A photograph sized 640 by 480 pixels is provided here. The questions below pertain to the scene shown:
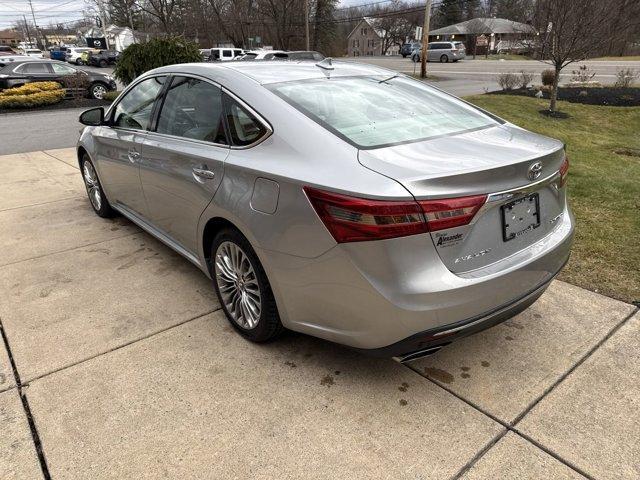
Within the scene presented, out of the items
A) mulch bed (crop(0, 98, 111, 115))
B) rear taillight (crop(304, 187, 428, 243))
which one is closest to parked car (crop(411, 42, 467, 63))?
mulch bed (crop(0, 98, 111, 115))

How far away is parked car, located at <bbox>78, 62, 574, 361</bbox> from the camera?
2.04 metres

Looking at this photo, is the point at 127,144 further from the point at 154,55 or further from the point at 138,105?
the point at 154,55

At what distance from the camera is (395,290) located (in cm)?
204

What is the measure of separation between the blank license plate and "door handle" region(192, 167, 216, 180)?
5.21 feet

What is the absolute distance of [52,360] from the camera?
2807mm

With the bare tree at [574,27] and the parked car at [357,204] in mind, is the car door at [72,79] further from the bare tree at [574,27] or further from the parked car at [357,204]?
the parked car at [357,204]

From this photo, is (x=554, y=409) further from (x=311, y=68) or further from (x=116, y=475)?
(x=311, y=68)

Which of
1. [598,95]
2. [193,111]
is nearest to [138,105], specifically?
[193,111]

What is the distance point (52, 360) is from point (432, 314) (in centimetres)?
219

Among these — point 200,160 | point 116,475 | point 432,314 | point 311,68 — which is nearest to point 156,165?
point 200,160

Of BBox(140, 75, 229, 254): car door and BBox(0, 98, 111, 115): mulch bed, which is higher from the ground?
BBox(140, 75, 229, 254): car door

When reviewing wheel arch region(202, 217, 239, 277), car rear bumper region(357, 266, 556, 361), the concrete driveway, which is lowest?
the concrete driveway

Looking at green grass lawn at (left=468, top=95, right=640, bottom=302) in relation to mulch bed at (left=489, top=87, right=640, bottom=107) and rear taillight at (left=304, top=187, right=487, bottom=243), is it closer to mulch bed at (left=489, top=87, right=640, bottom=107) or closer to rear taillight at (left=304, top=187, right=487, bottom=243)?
mulch bed at (left=489, top=87, right=640, bottom=107)

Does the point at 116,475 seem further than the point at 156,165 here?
No
